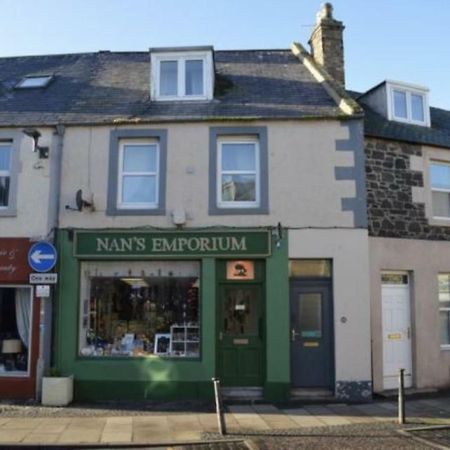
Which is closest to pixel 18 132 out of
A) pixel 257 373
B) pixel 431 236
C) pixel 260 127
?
pixel 260 127

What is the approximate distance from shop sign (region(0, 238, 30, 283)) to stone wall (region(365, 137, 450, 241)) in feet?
25.2

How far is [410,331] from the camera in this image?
13.5 metres

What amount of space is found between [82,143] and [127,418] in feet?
19.6

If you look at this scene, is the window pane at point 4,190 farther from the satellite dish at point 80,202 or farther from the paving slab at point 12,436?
the paving slab at point 12,436

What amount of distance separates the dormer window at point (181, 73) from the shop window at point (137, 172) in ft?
4.60

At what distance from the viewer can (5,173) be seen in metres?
13.0

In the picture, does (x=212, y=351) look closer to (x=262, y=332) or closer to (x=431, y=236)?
(x=262, y=332)

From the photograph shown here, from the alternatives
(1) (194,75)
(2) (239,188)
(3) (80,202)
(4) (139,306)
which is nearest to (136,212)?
(3) (80,202)

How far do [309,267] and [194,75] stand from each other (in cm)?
540

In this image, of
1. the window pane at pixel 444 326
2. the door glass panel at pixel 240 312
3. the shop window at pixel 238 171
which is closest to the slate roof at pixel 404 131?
the shop window at pixel 238 171

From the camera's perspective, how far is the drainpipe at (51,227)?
1212 centimetres

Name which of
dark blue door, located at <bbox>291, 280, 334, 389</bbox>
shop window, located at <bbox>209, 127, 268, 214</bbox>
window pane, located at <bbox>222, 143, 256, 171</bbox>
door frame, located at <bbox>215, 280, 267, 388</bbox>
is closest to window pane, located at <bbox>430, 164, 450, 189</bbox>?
dark blue door, located at <bbox>291, 280, 334, 389</bbox>

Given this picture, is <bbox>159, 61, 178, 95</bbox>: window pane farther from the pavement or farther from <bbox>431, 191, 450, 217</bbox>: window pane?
the pavement

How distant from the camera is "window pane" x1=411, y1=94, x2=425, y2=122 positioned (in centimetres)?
1498
